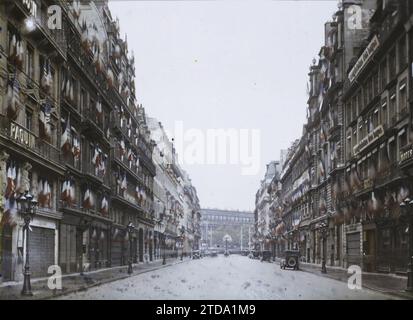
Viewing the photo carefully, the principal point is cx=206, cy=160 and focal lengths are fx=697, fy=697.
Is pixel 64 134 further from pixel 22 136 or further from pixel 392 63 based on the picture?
pixel 392 63

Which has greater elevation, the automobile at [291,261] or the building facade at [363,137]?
the building facade at [363,137]

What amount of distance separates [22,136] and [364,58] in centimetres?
2672

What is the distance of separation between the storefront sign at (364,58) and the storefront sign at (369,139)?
5.05 m

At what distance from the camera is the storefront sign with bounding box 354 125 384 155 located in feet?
152

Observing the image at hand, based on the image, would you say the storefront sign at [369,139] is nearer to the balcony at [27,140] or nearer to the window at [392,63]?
the window at [392,63]

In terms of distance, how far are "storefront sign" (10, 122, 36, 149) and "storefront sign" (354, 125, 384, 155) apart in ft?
75.0

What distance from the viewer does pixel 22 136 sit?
3281cm

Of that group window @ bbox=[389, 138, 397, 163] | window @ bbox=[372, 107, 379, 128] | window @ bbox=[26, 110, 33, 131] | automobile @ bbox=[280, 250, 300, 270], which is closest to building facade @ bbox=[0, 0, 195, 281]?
window @ bbox=[26, 110, 33, 131]

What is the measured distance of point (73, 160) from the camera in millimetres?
43531

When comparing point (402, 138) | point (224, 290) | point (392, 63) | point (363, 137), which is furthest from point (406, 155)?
point (224, 290)

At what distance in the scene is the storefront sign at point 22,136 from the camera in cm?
3128

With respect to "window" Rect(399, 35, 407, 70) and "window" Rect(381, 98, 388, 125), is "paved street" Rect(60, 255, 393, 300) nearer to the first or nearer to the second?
"window" Rect(381, 98, 388, 125)

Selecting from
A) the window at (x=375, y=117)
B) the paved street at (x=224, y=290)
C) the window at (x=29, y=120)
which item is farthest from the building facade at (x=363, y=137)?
the window at (x=29, y=120)

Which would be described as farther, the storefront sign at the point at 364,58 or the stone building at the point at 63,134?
the storefront sign at the point at 364,58
